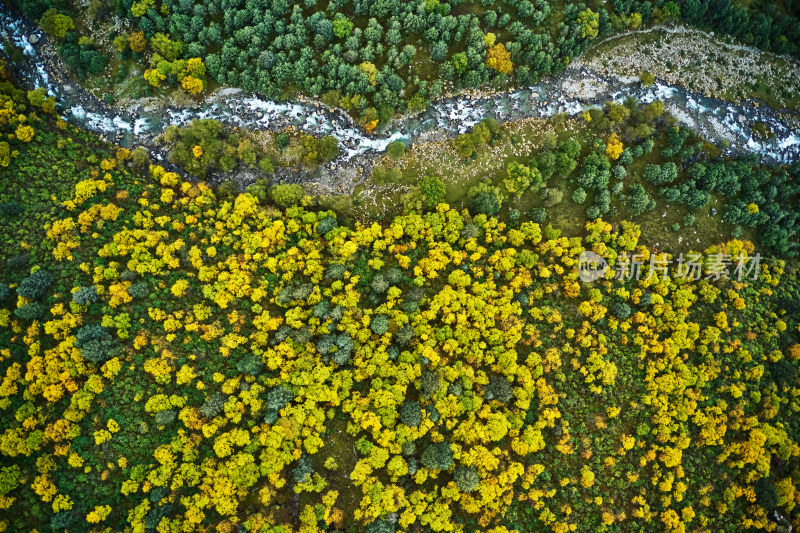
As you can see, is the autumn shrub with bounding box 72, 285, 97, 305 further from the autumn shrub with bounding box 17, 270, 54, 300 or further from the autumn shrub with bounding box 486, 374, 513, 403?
the autumn shrub with bounding box 486, 374, 513, 403

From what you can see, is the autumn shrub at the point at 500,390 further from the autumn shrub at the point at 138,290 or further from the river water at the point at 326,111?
the autumn shrub at the point at 138,290

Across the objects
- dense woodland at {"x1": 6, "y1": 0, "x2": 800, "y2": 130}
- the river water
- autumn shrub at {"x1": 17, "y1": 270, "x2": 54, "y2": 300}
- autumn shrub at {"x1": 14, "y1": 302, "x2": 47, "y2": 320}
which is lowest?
autumn shrub at {"x1": 14, "y1": 302, "x2": 47, "y2": 320}

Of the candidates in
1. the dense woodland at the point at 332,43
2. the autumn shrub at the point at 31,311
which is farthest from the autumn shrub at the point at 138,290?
the dense woodland at the point at 332,43

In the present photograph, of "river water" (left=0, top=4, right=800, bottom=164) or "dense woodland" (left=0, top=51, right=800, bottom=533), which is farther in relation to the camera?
"river water" (left=0, top=4, right=800, bottom=164)

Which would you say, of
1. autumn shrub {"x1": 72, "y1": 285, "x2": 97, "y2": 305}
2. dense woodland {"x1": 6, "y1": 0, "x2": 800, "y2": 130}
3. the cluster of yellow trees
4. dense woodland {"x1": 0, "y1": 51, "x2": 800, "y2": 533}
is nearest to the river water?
dense woodland {"x1": 6, "y1": 0, "x2": 800, "y2": 130}

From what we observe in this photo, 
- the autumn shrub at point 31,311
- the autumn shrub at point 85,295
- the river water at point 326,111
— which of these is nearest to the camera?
the autumn shrub at point 31,311

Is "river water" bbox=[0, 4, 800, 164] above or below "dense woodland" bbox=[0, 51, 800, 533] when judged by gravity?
above

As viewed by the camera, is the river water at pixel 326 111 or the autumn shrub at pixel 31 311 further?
the river water at pixel 326 111
